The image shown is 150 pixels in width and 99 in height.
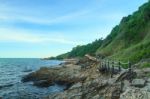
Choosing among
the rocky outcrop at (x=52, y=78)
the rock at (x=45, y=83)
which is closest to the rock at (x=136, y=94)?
the rocky outcrop at (x=52, y=78)

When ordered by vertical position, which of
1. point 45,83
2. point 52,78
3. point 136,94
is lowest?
point 45,83

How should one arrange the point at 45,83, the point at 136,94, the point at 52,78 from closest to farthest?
the point at 136,94, the point at 45,83, the point at 52,78

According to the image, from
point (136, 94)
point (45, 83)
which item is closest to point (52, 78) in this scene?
point (45, 83)

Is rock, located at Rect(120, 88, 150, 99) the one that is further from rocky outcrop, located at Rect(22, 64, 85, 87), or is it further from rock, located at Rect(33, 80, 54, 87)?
rock, located at Rect(33, 80, 54, 87)

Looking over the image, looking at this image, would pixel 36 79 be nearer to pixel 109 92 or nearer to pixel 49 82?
pixel 49 82

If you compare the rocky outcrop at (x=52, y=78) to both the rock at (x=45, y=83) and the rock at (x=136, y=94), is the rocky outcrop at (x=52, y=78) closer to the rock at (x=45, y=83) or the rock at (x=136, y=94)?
the rock at (x=45, y=83)

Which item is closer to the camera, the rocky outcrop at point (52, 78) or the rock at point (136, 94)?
the rock at point (136, 94)

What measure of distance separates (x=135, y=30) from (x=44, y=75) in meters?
38.6

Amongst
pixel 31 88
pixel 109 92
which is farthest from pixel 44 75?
pixel 109 92

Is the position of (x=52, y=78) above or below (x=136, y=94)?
below

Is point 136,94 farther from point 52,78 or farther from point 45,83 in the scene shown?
A: point 52,78

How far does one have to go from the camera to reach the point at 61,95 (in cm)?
2681

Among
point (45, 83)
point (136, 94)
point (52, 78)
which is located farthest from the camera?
point (52, 78)

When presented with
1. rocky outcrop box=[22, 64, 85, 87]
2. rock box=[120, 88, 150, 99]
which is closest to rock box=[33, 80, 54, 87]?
rocky outcrop box=[22, 64, 85, 87]
